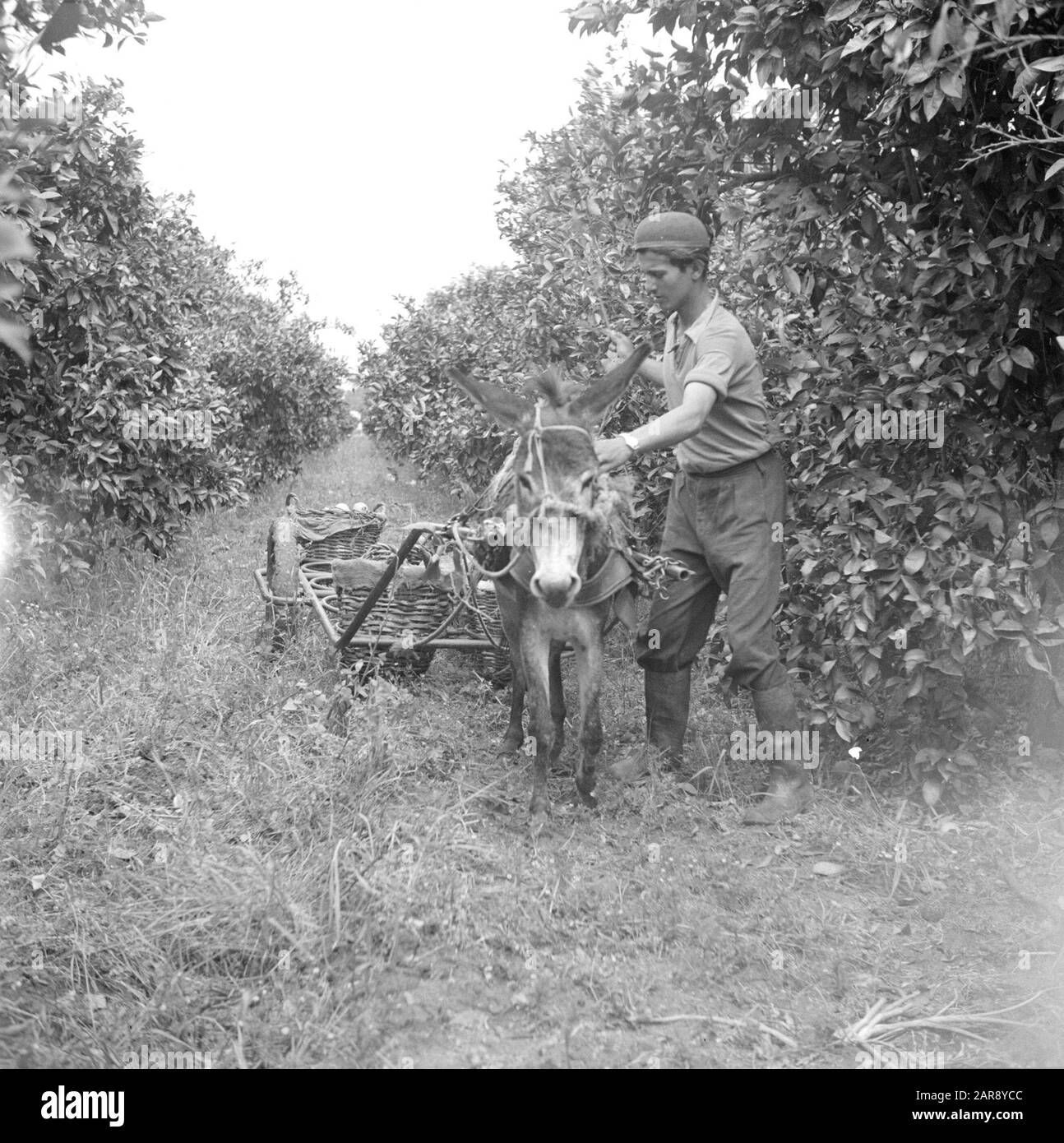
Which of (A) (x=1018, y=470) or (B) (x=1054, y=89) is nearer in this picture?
(B) (x=1054, y=89)

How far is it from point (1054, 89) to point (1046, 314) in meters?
0.93

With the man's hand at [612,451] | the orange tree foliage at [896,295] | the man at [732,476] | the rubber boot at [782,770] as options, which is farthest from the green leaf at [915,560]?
the man's hand at [612,451]

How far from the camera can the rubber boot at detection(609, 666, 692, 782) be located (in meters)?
5.54

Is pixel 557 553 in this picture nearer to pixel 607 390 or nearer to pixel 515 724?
pixel 607 390

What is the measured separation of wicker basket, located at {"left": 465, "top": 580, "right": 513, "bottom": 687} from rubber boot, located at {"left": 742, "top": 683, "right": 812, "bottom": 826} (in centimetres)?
152

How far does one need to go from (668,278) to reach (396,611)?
247 cm

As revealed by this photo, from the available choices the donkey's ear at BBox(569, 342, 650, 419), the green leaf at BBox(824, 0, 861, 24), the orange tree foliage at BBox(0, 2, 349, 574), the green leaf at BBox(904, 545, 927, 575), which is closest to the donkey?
the donkey's ear at BBox(569, 342, 650, 419)

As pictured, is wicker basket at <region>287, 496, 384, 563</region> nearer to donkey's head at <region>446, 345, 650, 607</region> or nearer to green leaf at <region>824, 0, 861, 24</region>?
donkey's head at <region>446, 345, 650, 607</region>

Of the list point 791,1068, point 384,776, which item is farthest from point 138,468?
point 791,1068

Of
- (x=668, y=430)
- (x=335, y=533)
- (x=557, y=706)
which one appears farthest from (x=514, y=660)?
(x=335, y=533)

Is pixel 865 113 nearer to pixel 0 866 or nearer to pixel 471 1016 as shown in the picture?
pixel 471 1016

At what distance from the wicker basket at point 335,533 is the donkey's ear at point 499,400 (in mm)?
3125

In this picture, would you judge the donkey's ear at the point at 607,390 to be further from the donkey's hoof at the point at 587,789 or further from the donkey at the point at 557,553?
the donkey's hoof at the point at 587,789

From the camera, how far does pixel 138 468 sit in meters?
8.60
